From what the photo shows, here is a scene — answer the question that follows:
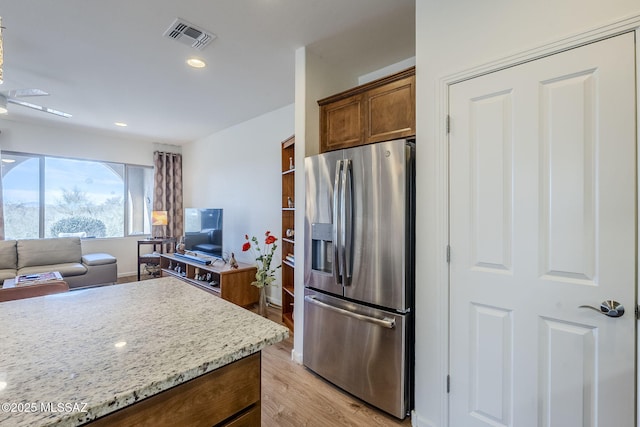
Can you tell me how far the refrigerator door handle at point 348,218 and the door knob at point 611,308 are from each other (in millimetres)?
1287

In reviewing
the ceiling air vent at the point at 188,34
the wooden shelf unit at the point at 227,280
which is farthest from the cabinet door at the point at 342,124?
the wooden shelf unit at the point at 227,280

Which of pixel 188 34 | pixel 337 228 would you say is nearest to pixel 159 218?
pixel 188 34

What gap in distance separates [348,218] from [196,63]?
2.16 metres

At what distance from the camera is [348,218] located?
2059 mm

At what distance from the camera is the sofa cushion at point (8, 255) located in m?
4.15

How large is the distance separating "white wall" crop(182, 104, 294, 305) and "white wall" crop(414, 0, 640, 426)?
2.39m

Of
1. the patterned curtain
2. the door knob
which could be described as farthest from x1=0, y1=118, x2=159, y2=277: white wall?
the door knob

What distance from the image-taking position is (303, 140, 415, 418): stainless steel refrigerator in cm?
183

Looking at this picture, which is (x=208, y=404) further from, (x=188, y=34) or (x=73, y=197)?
(x=73, y=197)

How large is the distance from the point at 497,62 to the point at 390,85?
0.74m

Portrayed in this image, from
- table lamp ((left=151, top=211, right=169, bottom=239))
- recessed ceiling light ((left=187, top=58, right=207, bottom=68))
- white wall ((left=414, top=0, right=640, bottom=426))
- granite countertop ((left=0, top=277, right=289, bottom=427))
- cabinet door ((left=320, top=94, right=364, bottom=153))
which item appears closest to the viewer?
granite countertop ((left=0, top=277, right=289, bottom=427))

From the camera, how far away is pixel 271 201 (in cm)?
419

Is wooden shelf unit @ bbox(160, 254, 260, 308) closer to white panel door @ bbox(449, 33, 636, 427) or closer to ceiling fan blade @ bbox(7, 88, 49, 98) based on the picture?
ceiling fan blade @ bbox(7, 88, 49, 98)

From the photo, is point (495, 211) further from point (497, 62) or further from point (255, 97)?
point (255, 97)
